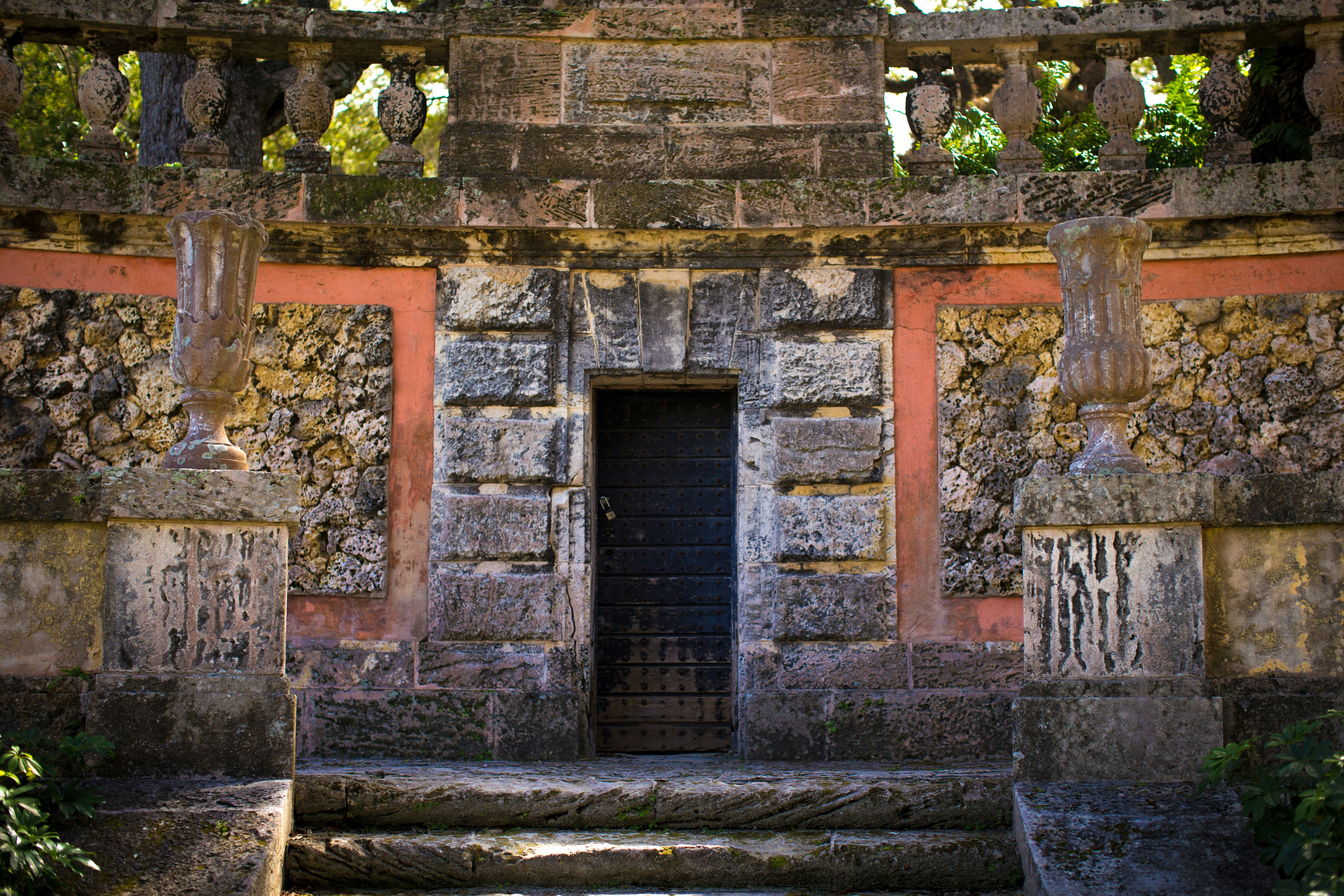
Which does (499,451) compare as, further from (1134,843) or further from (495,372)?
(1134,843)

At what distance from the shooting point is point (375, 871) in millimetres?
4301

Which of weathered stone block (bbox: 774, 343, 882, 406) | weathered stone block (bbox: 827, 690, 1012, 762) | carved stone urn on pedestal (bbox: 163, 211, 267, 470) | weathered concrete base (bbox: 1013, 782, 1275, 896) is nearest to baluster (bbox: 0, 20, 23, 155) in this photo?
carved stone urn on pedestal (bbox: 163, 211, 267, 470)

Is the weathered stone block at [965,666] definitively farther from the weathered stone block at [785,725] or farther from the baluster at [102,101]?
the baluster at [102,101]

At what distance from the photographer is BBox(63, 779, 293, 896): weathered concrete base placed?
147 inches

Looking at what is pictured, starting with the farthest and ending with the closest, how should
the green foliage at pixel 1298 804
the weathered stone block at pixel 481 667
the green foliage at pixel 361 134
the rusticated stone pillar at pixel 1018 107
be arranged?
the green foliage at pixel 361 134, the rusticated stone pillar at pixel 1018 107, the weathered stone block at pixel 481 667, the green foliage at pixel 1298 804

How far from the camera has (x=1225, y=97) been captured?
6.18 m

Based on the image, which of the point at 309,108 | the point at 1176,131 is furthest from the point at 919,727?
the point at 1176,131

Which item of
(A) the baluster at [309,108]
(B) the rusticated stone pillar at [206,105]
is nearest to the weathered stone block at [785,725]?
(A) the baluster at [309,108]

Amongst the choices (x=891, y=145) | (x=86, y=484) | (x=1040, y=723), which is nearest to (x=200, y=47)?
(x=86, y=484)

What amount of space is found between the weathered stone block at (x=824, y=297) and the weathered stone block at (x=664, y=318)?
1.48 ft

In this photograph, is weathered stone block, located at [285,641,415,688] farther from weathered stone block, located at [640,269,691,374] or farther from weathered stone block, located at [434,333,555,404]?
weathered stone block, located at [640,269,691,374]

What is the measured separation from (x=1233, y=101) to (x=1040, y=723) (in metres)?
3.87

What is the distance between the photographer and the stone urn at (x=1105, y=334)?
4.57m

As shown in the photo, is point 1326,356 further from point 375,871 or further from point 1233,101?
point 375,871
